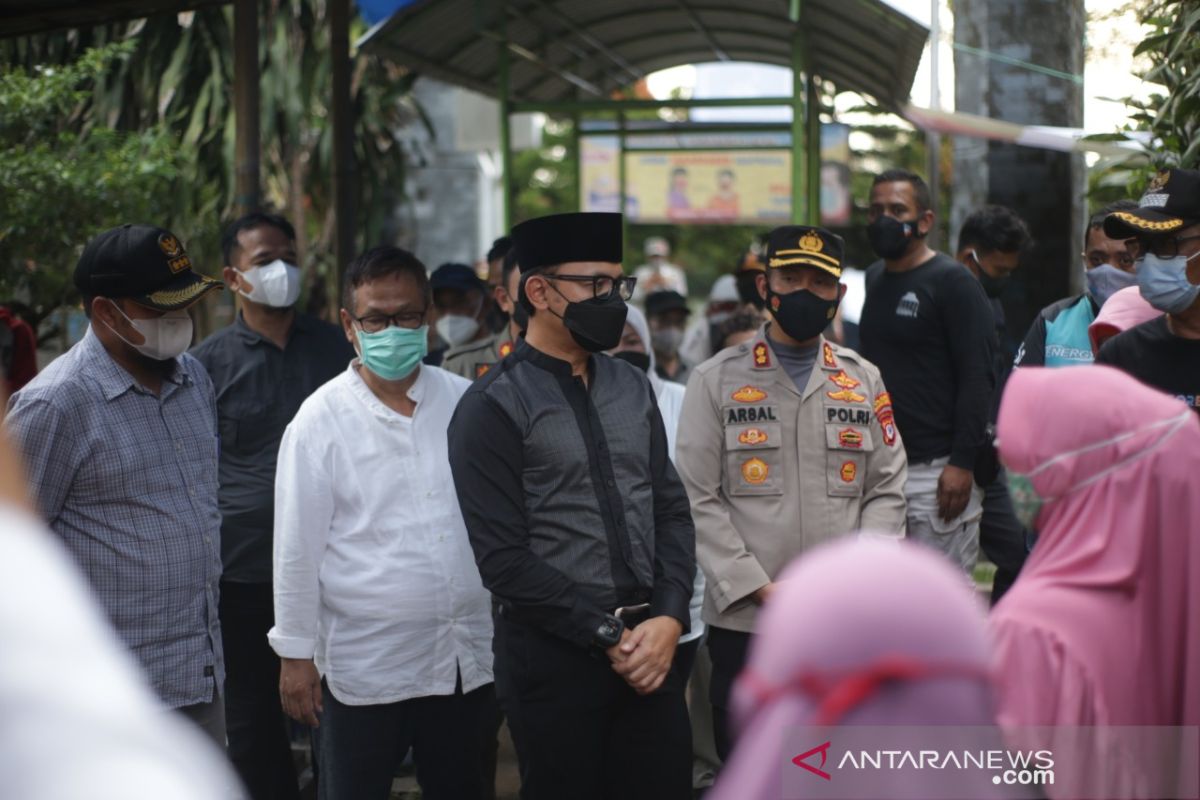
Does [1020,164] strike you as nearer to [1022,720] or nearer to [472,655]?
[472,655]

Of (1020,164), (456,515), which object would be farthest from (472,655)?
(1020,164)

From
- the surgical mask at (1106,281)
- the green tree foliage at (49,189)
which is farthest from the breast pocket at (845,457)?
the green tree foliage at (49,189)

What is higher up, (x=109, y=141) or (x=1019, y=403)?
(x=109, y=141)

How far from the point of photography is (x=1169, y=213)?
13.7ft

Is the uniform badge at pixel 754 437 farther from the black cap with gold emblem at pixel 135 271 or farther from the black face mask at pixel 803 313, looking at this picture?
the black cap with gold emblem at pixel 135 271

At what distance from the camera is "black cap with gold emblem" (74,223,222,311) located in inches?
156

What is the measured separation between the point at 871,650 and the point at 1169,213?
317 centimetres

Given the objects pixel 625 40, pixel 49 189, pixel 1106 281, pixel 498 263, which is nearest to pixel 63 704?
pixel 1106 281

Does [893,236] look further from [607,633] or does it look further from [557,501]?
[607,633]

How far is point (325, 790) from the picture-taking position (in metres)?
4.34

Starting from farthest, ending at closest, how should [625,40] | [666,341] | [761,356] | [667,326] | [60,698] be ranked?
[625,40]
[667,326]
[666,341]
[761,356]
[60,698]

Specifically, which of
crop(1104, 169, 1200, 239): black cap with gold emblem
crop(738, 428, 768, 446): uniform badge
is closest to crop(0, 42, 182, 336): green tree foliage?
crop(738, 428, 768, 446): uniform badge

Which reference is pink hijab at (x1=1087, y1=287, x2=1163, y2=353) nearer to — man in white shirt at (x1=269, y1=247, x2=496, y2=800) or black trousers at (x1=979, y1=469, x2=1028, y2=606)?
black trousers at (x1=979, y1=469, x2=1028, y2=606)

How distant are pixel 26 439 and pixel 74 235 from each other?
181 inches
